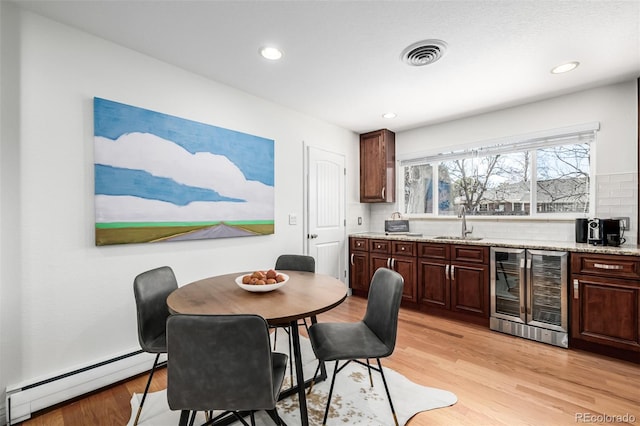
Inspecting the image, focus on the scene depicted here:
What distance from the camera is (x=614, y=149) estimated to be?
288 centimetres

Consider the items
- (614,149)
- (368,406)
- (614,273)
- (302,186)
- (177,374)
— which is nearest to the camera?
(177,374)

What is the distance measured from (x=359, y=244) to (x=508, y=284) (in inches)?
73.2

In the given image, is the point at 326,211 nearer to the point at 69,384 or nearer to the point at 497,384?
the point at 497,384

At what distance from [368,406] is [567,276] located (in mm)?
2205

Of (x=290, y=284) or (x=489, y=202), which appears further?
(x=489, y=202)

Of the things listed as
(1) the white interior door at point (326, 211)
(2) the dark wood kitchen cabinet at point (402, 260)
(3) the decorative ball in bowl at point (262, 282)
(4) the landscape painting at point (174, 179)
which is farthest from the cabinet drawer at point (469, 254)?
(3) the decorative ball in bowl at point (262, 282)

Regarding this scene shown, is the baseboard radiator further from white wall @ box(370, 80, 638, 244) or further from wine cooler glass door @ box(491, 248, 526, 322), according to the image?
white wall @ box(370, 80, 638, 244)

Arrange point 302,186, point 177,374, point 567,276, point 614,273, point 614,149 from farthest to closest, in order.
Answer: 1. point 302,186
2. point 614,149
3. point 567,276
4. point 614,273
5. point 177,374

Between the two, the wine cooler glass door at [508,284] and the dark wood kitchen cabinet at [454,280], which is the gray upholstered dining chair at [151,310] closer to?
the dark wood kitchen cabinet at [454,280]

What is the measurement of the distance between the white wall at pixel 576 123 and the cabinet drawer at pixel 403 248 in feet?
2.22

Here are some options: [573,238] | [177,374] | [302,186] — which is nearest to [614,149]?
[573,238]

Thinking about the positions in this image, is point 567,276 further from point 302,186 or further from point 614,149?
point 302,186

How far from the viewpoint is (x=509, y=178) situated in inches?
142

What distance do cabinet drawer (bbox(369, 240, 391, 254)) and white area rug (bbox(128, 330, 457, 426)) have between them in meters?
1.86
